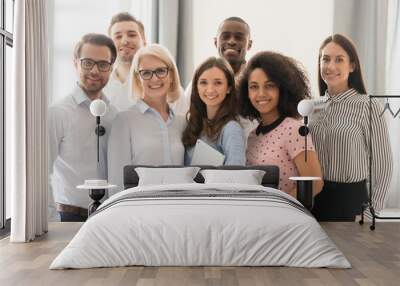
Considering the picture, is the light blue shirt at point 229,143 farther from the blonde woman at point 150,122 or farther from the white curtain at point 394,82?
the white curtain at point 394,82

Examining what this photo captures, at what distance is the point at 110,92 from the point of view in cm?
714

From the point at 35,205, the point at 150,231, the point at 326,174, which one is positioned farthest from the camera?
the point at 326,174

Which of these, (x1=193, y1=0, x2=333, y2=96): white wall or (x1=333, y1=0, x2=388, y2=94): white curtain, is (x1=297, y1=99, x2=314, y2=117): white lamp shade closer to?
(x1=193, y1=0, x2=333, y2=96): white wall

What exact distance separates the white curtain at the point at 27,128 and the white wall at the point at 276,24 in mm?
1862

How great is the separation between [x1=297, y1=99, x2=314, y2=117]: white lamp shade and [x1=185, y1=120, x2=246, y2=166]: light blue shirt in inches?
27.2

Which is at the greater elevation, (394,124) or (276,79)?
(276,79)

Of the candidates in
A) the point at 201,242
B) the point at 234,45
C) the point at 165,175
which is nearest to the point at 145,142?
the point at 165,175

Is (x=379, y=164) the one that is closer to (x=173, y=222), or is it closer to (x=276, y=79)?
(x=276, y=79)

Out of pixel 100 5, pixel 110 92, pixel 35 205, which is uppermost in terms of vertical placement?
pixel 100 5

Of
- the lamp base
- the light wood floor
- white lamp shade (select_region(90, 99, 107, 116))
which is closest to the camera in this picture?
the light wood floor

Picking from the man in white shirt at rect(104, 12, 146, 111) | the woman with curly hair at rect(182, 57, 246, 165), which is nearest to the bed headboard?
the woman with curly hair at rect(182, 57, 246, 165)

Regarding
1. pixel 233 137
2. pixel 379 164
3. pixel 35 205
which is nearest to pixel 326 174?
pixel 379 164

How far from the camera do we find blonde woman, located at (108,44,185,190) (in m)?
6.98

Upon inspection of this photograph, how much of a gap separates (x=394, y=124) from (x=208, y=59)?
2.20 m
